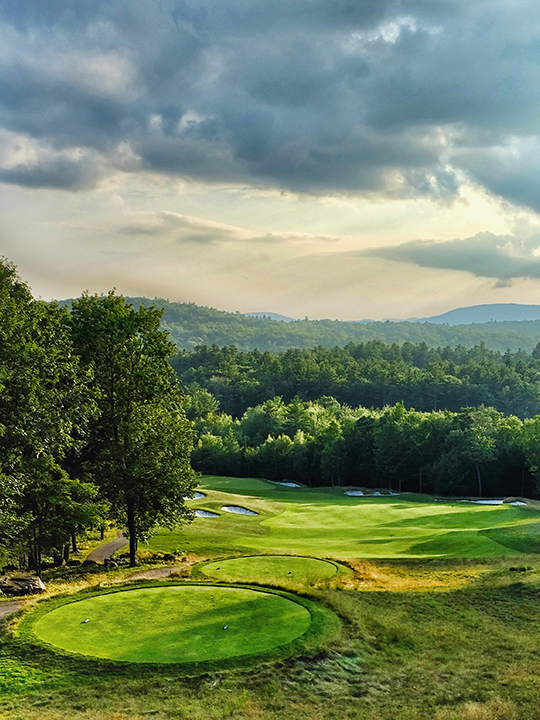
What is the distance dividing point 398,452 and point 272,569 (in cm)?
6220

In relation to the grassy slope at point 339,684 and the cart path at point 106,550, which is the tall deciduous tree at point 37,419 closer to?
the cart path at point 106,550

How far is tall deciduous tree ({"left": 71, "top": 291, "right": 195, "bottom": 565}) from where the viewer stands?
27.3 meters

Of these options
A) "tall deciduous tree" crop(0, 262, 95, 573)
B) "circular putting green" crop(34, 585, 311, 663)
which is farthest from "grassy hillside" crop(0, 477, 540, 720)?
"tall deciduous tree" crop(0, 262, 95, 573)

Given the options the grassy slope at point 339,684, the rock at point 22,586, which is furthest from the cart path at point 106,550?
the grassy slope at point 339,684

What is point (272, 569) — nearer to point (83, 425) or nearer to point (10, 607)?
point (83, 425)

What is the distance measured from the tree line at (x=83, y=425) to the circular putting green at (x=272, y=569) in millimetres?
3911

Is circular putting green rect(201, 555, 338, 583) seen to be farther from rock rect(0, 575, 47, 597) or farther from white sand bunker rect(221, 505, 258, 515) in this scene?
white sand bunker rect(221, 505, 258, 515)

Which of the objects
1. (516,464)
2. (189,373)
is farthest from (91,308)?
(189,373)

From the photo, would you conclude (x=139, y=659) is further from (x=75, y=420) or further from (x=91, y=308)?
(x=91, y=308)

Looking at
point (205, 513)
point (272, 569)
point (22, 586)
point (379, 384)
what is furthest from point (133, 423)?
point (379, 384)

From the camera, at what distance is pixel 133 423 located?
27438 millimetres

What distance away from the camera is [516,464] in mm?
76062

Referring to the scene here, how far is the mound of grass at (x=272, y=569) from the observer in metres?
24.0

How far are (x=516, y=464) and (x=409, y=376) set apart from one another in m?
84.0
